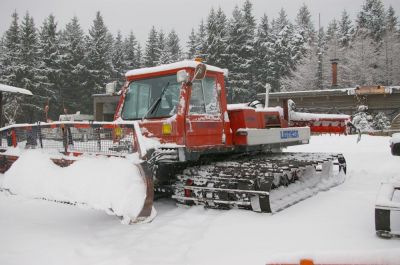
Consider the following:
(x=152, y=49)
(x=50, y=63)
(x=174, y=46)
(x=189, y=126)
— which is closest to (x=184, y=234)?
(x=189, y=126)

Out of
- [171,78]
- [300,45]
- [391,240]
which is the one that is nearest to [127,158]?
[171,78]

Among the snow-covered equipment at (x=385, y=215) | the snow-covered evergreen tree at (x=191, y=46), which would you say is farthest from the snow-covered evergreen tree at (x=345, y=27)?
the snow-covered equipment at (x=385, y=215)

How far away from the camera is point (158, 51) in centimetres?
5384

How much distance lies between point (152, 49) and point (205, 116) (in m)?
48.2

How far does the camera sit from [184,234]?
4.92m

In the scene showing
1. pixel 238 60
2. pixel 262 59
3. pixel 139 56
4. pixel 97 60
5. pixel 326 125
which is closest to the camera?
pixel 326 125

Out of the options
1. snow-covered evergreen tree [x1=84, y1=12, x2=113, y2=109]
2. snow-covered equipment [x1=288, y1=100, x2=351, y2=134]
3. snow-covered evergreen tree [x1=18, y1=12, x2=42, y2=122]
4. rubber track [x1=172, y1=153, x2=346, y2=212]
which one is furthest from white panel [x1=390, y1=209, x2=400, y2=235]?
snow-covered evergreen tree [x1=84, y1=12, x2=113, y2=109]

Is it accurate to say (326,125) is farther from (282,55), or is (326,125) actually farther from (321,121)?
(282,55)

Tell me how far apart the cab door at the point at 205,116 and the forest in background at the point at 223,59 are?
106ft

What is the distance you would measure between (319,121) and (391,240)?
509 centimetres

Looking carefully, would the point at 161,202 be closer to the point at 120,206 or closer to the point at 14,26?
the point at 120,206

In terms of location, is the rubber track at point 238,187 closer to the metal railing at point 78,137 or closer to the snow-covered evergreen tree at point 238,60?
the metal railing at point 78,137

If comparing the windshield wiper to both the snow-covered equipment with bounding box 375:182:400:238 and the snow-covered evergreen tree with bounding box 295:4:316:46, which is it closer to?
the snow-covered equipment with bounding box 375:182:400:238

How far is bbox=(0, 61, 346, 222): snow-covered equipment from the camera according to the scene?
5.29 meters
